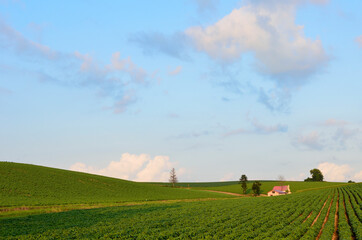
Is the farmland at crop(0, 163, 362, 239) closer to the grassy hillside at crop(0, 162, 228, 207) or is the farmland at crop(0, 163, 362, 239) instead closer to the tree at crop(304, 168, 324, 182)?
the grassy hillside at crop(0, 162, 228, 207)

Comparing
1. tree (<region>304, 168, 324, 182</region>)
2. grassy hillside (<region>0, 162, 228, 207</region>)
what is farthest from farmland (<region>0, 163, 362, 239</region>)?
tree (<region>304, 168, 324, 182</region>)

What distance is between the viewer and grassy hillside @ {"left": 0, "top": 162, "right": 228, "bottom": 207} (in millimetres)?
50378

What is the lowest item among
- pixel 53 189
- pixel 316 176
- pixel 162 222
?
pixel 162 222

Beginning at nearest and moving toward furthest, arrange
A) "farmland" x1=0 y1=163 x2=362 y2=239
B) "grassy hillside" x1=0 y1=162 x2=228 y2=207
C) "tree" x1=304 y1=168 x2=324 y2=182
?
"farmland" x1=0 y1=163 x2=362 y2=239 < "grassy hillside" x1=0 y1=162 x2=228 y2=207 < "tree" x1=304 y1=168 x2=324 y2=182

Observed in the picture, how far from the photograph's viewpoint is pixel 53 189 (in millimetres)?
60938

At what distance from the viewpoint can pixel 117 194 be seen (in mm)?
69625

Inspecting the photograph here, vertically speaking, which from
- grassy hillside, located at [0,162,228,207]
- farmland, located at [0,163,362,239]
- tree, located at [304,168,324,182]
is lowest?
farmland, located at [0,163,362,239]

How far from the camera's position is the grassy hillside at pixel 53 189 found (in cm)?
5038

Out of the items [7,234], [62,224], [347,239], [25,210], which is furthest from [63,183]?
[347,239]

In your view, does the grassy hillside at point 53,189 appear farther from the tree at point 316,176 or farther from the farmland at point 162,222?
the tree at point 316,176

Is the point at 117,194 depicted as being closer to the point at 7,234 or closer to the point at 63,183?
the point at 63,183

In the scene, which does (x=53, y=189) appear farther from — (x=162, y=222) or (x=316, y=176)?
(x=316, y=176)

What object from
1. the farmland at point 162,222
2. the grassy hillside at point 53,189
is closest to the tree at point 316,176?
the grassy hillside at point 53,189

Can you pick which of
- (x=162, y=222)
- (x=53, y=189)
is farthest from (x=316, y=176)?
(x=162, y=222)
